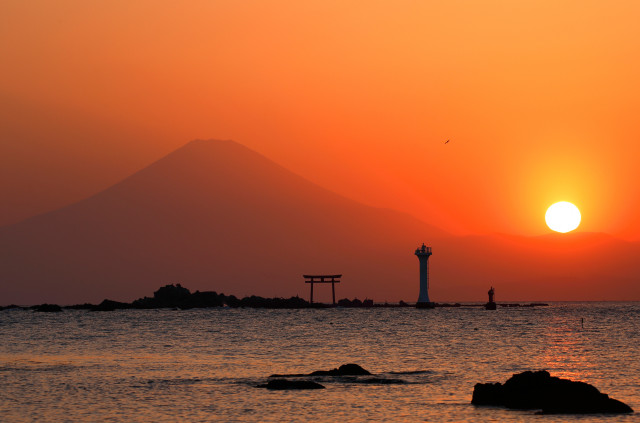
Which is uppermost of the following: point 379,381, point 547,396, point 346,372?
point 346,372

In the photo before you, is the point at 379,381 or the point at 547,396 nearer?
the point at 547,396

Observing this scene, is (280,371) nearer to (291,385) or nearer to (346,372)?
(346,372)

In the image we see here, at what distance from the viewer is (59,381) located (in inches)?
2283

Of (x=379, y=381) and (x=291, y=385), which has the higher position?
(x=379, y=381)

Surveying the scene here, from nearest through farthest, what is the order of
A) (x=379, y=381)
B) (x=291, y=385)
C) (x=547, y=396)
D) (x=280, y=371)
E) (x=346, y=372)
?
(x=547, y=396), (x=291, y=385), (x=379, y=381), (x=346, y=372), (x=280, y=371)

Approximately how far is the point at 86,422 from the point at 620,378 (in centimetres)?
3429

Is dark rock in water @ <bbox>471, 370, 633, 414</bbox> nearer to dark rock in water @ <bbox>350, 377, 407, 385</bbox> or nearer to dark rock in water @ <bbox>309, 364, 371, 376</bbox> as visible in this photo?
dark rock in water @ <bbox>350, 377, 407, 385</bbox>

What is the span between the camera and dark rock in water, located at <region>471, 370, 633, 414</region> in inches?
1672

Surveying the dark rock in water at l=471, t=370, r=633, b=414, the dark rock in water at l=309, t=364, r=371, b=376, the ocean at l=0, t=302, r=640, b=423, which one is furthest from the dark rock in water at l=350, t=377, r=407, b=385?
the dark rock in water at l=471, t=370, r=633, b=414

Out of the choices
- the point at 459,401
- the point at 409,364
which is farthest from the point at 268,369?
the point at 459,401

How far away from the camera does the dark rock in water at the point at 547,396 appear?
4247cm

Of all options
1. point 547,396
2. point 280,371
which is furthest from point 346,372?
point 547,396

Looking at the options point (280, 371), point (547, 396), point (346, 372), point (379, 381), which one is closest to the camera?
point (547, 396)

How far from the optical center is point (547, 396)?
43.6 m
